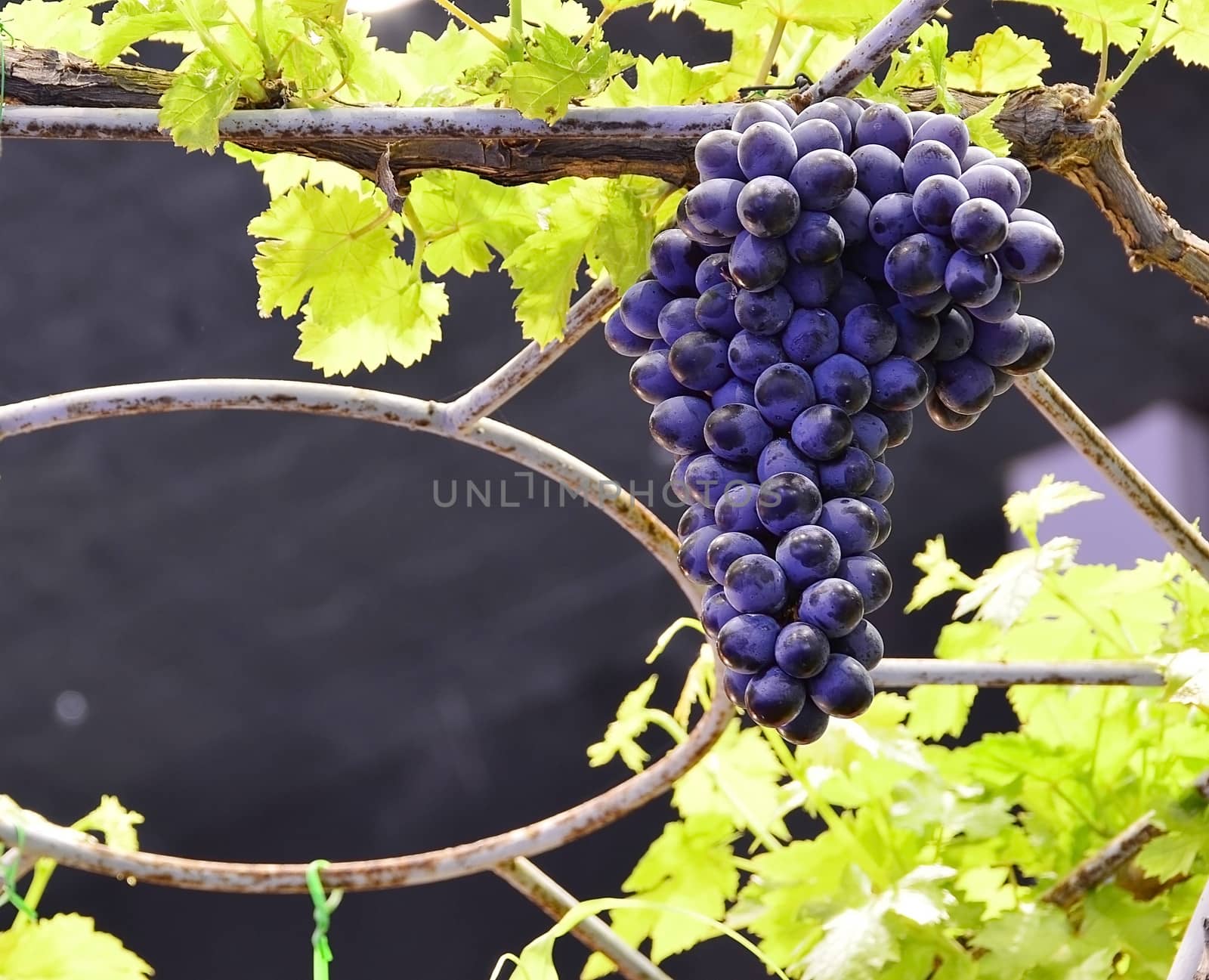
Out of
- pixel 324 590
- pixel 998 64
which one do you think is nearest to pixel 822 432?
pixel 998 64

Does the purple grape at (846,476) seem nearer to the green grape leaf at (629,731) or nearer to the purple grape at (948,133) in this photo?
the purple grape at (948,133)

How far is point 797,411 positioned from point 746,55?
0.22 m

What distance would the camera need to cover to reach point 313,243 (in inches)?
20.5

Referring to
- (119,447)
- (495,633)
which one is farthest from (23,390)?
(495,633)

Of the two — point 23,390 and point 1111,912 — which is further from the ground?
point 23,390

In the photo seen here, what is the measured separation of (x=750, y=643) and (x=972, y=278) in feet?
0.44

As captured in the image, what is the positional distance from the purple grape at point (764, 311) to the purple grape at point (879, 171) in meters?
0.05

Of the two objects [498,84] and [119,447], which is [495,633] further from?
[498,84]

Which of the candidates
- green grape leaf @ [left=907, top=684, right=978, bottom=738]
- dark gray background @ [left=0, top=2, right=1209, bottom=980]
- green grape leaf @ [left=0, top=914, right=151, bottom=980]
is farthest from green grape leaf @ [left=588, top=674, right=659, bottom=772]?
dark gray background @ [left=0, top=2, right=1209, bottom=980]

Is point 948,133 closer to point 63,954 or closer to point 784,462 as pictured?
point 784,462

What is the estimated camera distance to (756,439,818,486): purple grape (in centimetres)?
37

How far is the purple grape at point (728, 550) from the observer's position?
36 centimetres

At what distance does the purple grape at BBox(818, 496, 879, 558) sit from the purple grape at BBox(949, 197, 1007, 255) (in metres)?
0.09

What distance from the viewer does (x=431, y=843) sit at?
1849 millimetres
